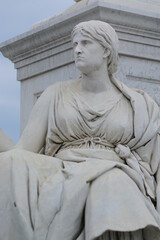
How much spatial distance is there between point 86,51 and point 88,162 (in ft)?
2.88

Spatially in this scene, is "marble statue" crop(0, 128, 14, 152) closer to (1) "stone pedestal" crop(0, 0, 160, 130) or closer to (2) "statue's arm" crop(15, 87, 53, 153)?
(2) "statue's arm" crop(15, 87, 53, 153)

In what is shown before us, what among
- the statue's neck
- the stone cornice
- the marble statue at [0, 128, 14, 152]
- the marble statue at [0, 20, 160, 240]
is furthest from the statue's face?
the stone cornice

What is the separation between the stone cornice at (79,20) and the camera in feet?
24.5

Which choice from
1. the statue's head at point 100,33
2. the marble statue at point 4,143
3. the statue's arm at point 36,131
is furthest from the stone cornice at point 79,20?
the marble statue at point 4,143

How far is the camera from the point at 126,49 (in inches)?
301

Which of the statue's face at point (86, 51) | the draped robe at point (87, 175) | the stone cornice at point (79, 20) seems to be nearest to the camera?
the draped robe at point (87, 175)

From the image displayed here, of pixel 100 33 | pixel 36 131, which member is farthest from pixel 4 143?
pixel 100 33

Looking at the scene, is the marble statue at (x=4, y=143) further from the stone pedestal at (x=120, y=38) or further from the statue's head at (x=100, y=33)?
the stone pedestal at (x=120, y=38)

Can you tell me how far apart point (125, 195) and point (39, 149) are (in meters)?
A: 1.11

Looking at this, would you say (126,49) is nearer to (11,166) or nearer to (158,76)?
(158,76)

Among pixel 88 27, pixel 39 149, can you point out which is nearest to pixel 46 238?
pixel 39 149

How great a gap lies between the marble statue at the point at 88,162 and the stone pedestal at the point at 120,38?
85cm

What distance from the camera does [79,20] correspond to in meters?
7.58

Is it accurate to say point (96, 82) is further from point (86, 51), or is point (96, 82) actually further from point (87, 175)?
point (87, 175)
